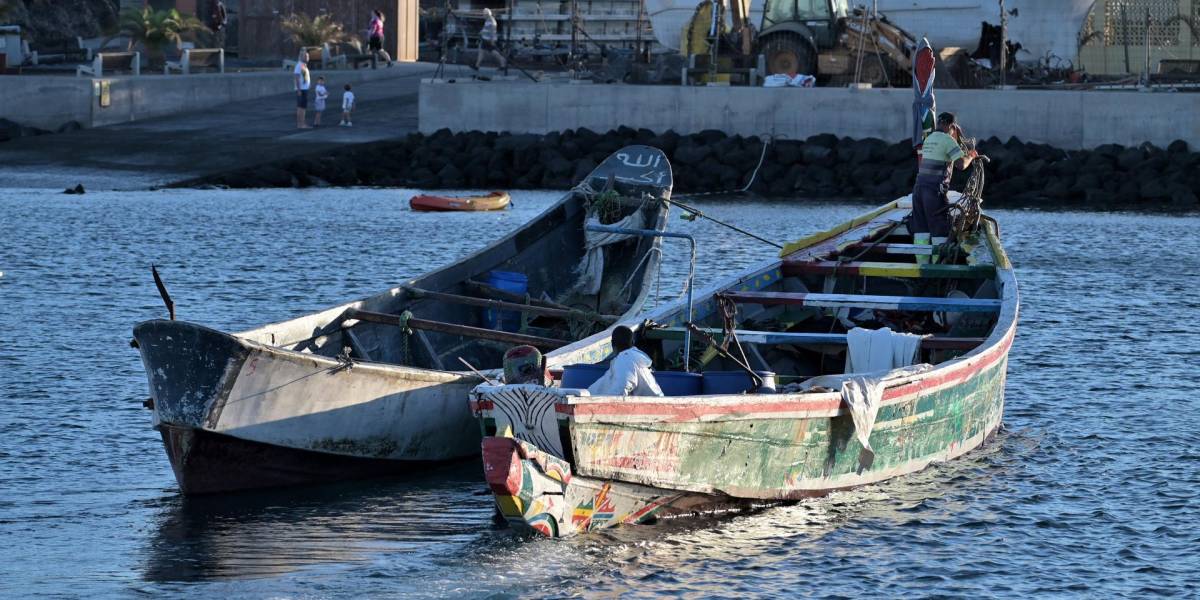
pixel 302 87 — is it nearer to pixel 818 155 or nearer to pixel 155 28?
pixel 155 28

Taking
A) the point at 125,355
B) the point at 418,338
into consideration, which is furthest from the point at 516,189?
the point at 418,338

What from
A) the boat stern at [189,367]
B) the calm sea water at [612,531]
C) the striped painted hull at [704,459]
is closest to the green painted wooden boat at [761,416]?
the striped painted hull at [704,459]

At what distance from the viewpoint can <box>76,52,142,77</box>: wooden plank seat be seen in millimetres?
46469

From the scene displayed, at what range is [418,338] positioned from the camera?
54.7 feet

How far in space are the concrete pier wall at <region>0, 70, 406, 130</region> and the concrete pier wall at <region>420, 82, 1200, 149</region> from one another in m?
6.29

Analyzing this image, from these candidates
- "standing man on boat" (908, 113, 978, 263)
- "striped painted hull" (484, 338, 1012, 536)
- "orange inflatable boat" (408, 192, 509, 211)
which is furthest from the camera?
"orange inflatable boat" (408, 192, 509, 211)

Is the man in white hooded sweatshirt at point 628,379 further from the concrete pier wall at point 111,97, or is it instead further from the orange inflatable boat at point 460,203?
the concrete pier wall at point 111,97

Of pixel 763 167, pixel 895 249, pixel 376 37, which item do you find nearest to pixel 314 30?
pixel 376 37

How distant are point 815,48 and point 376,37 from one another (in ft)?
A: 49.6

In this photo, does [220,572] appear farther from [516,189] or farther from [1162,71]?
[1162,71]

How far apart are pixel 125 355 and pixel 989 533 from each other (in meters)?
10.8

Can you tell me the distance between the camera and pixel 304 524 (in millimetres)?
13133

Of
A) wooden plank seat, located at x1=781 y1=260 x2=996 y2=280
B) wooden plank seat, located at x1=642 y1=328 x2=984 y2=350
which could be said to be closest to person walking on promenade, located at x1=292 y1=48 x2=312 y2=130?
wooden plank seat, located at x1=781 y1=260 x2=996 y2=280

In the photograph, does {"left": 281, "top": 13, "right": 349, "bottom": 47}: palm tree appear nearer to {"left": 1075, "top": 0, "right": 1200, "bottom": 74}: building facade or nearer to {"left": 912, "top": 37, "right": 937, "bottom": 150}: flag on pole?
{"left": 1075, "top": 0, "right": 1200, "bottom": 74}: building facade
